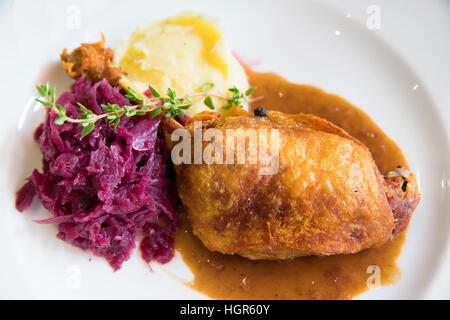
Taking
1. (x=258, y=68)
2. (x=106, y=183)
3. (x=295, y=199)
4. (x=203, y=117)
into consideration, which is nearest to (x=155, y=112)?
(x=203, y=117)

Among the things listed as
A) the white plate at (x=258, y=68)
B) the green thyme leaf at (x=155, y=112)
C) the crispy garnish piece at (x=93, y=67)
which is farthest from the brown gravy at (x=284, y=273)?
the crispy garnish piece at (x=93, y=67)

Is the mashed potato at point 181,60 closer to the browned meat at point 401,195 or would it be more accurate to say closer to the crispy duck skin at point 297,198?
the crispy duck skin at point 297,198

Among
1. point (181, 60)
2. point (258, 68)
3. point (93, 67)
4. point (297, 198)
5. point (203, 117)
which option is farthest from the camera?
point (258, 68)

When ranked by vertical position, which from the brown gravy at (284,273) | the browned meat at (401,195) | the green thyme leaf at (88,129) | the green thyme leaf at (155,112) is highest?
the browned meat at (401,195)

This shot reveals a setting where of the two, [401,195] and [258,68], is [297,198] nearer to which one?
[401,195]

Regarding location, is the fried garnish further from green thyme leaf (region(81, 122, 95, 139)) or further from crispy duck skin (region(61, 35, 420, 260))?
crispy duck skin (region(61, 35, 420, 260))

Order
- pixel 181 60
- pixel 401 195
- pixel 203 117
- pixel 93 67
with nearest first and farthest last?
pixel 401 195, pixel 203 117, pixel 93 67, pixel 181 60

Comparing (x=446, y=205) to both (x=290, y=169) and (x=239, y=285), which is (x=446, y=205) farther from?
(x=239, y=285)
